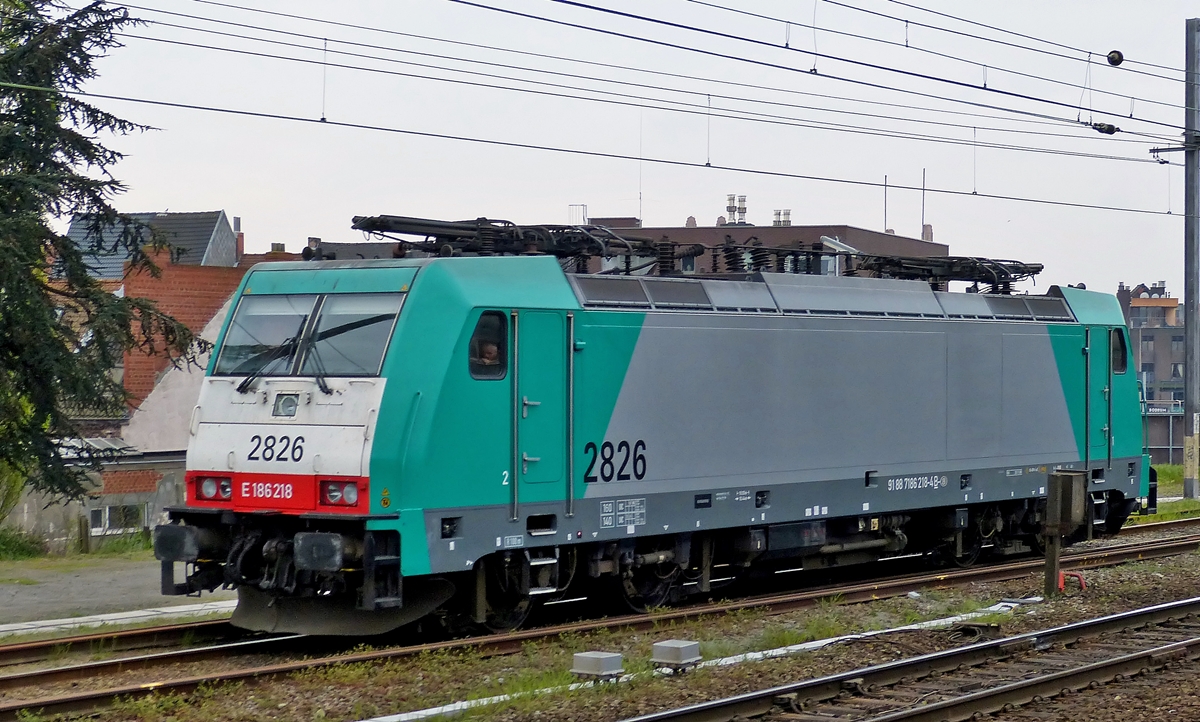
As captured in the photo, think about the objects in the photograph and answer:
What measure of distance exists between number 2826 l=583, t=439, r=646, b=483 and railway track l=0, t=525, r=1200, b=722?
4.32ft

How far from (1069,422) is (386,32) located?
10.5m

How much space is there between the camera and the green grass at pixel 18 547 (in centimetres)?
2084

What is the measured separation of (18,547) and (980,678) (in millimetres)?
15385

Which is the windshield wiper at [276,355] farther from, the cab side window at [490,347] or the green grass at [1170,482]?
the green grass at [1170,482]

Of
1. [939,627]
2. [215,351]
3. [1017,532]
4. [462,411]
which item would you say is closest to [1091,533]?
[1017,532]

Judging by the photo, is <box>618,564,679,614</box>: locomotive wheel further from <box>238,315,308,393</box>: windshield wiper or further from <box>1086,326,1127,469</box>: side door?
<box>1086,326,1127,469</box>: side door

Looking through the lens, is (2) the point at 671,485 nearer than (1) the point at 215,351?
No

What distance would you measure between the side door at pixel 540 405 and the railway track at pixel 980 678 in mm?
3383

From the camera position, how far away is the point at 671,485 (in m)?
14.0

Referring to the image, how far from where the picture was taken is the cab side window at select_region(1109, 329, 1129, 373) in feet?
66.6

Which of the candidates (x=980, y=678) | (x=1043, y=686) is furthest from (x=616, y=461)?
(x=1043, y=686)

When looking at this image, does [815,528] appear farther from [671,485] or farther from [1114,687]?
[1114,687]

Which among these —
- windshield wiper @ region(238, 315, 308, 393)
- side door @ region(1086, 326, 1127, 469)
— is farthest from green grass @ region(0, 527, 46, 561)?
side door @ region(1086, 326, 1127, 469)

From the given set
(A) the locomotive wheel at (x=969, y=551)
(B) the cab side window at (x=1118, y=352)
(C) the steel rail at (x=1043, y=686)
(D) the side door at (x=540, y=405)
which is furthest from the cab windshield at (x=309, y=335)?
(B) the cab side window at (x=1118, y=352)
